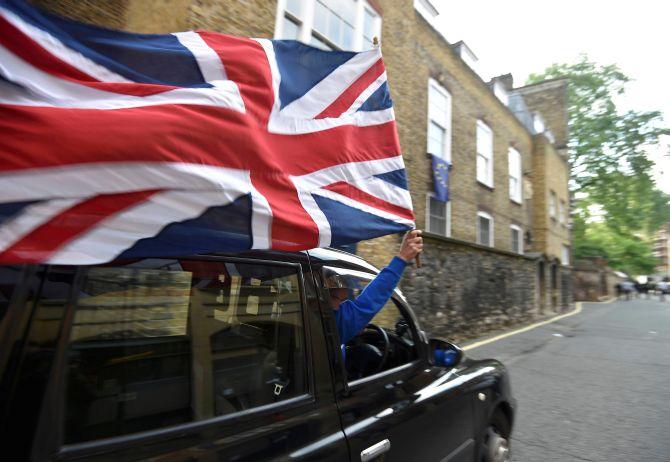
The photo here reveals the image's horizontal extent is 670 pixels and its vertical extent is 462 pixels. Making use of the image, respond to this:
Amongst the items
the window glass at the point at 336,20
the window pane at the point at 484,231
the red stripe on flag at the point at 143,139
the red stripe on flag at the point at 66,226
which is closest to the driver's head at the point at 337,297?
the red stripe on flag at the point at 143,139

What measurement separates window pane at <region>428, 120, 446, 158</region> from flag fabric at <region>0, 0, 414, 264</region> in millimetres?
9308

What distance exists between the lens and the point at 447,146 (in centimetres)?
1134

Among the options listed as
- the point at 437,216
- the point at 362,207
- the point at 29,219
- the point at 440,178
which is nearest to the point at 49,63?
the point at 29,219

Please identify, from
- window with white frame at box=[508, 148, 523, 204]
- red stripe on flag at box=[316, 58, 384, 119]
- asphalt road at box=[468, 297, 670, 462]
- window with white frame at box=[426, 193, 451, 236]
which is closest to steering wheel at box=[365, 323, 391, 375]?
red stripe on flag at box=[316, 58, 384, 119]

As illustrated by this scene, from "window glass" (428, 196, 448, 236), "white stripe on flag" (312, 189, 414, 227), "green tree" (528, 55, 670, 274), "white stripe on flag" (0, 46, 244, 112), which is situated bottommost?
"white stripe on flag" (312, 189, 414, 227)

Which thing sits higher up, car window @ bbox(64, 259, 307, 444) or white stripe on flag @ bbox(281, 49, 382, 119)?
white stripe on flag @ bbox(281, 49, 382, 119)

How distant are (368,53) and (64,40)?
1519mm

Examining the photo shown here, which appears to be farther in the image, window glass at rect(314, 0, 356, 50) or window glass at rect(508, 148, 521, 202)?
window glass at rect(508, 148, 521, 202)

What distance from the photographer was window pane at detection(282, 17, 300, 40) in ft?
21.2

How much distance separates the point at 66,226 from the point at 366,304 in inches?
53.8

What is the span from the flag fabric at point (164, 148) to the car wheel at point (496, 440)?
176cm

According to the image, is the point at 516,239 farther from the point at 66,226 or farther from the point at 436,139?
the point at 66,226

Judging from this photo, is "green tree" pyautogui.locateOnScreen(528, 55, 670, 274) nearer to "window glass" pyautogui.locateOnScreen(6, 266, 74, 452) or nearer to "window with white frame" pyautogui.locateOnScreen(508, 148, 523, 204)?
"window with white frame" pyautogui.locateOnScreen(508, 148, 523, 204)

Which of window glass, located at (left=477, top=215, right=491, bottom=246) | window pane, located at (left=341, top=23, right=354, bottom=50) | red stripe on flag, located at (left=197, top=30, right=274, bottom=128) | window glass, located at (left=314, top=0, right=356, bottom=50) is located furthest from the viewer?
window glass, located at (left=477, top=215, right=491, bottom=246)
